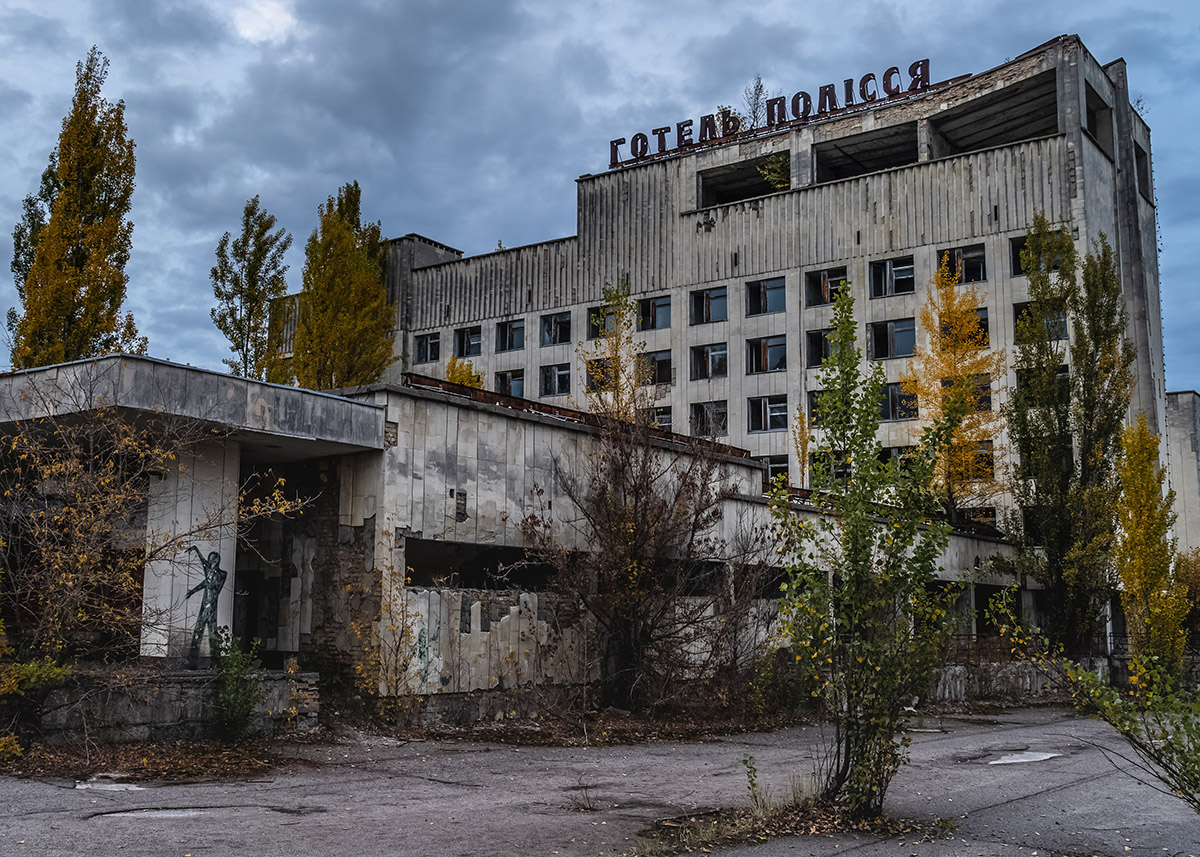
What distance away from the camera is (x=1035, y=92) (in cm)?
4134

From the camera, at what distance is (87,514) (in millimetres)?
11930

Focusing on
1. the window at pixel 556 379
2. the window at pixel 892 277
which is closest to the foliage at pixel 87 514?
the window at pixel 892 277

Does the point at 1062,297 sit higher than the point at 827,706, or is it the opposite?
the point at 1062,297

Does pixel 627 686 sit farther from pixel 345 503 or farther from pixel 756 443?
pixel 756 443

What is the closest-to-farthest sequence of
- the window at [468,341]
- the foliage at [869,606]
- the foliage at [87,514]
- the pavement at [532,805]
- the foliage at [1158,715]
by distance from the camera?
the foliage at [1158,715]
the pavement at [532,805]
the foliage at [869,606]
the foliage at [87,514]
the window at [468,341]

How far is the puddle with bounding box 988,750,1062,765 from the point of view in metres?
14.8

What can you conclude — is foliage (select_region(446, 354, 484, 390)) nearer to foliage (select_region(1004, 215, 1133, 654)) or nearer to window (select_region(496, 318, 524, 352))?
window (select_region(496, 318, 524, 352))

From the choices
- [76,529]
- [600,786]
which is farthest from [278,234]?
[600,786]

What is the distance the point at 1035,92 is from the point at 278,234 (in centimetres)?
2960

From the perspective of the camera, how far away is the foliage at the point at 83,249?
23.0 m

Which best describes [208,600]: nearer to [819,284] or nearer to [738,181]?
[819,284]

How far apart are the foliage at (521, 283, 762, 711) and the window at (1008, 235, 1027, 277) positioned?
80.5 feet

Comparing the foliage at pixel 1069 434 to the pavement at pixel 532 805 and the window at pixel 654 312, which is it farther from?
the pavement at pixel 532 805

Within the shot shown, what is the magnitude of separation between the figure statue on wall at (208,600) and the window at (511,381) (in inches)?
1354
